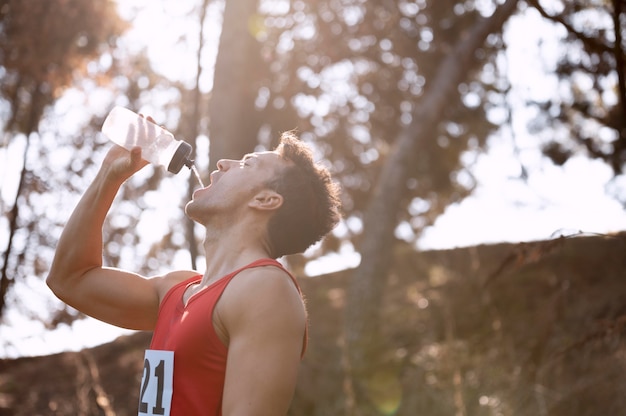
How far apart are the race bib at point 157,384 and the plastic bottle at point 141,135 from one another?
1025 millimetres

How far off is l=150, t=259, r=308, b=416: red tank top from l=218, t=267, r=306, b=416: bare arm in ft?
0.19

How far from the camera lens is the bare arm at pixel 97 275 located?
10.5 feet

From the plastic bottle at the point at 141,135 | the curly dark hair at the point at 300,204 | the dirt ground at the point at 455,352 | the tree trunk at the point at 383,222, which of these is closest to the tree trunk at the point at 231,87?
the dirt ground at the point at 455,352

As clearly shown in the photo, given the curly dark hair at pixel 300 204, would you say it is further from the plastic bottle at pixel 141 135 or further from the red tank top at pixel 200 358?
the plastic bottle at pixel 141 135

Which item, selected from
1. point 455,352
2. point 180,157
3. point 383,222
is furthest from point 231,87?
point 180,157

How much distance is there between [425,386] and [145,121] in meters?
6.11

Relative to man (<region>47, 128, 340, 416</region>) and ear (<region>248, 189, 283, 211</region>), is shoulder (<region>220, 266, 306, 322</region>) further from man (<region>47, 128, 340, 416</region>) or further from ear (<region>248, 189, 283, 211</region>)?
ear (<region>248, 189, 283, 211</region>)

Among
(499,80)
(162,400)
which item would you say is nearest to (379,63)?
(499,80)

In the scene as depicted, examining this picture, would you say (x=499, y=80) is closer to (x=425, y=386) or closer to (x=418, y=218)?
(x=418, y=218)

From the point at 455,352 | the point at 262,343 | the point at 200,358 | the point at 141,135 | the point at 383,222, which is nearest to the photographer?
the point at 262,343

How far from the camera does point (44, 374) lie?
40.5 feet

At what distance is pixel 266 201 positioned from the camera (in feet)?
9.98

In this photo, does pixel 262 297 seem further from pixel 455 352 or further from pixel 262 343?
pixel 455 352

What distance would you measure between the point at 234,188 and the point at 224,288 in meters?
0.57
